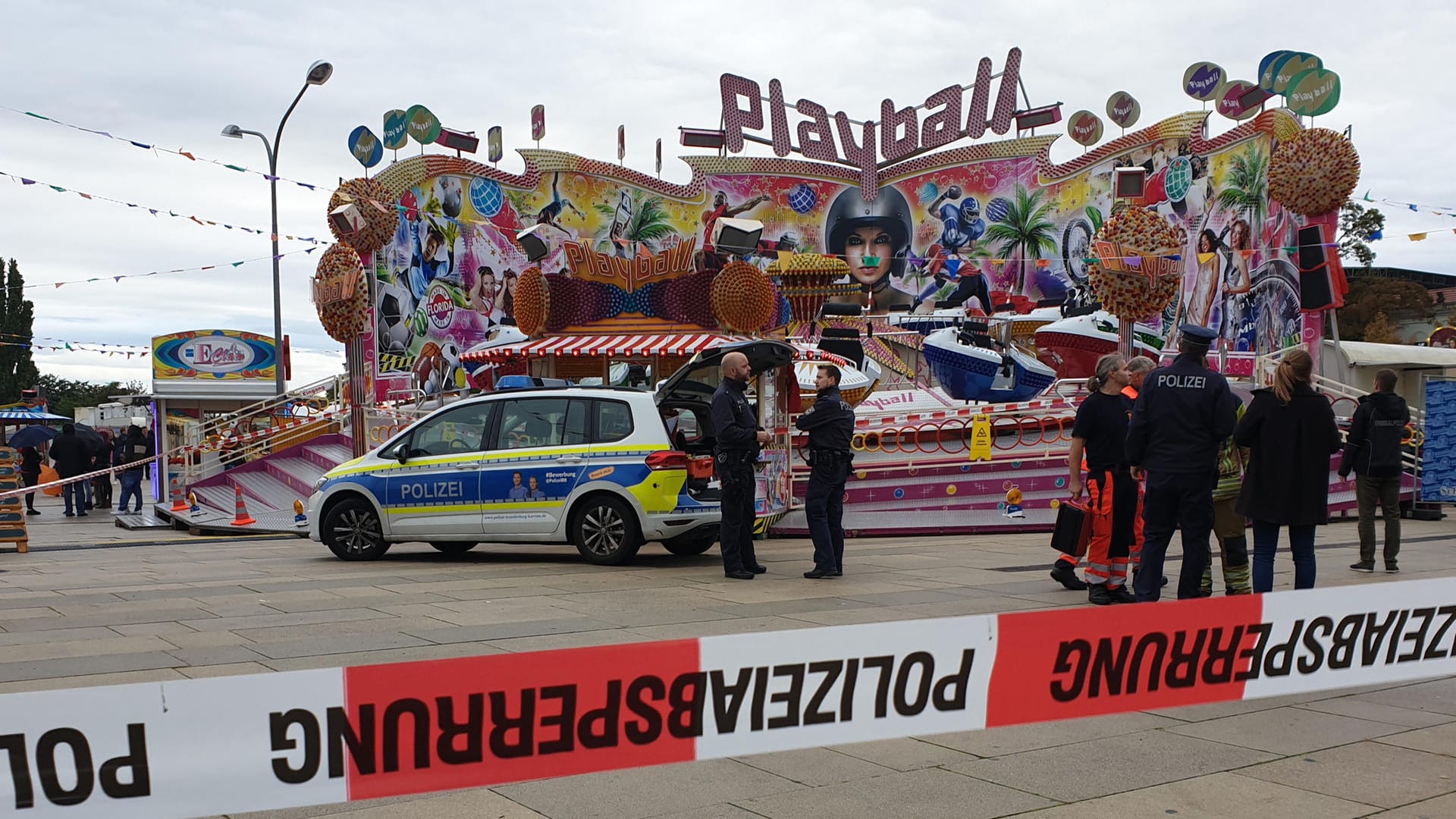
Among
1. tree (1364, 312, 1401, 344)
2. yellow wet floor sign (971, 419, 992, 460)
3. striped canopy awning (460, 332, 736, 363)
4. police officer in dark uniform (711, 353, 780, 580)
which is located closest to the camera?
police officer in dark uniform (711, 353, 780, 580)

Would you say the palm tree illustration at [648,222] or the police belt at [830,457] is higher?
the palm tree illustration at [648,222]

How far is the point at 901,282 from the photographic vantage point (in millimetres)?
53062

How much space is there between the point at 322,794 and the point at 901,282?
5103 cm

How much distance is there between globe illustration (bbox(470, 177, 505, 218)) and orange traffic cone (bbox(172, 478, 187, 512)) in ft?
98.3

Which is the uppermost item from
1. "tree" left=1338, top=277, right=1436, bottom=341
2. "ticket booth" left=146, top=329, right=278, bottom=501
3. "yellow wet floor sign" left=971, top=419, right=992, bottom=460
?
"tree" left=1338, top=277, right=1436, bottom=341

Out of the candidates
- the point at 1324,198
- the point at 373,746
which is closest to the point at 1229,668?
the point at 373,746

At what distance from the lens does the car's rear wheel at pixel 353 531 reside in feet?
39.1

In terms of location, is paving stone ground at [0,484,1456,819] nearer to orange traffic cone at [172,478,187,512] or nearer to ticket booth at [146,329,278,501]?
orange traffic cone at [172,478,187,512]

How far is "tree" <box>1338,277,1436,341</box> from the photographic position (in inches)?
2009

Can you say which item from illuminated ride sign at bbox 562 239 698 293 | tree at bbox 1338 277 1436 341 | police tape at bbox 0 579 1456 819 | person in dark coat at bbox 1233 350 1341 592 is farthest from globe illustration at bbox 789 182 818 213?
police tape at bbox 0 579 1456 819

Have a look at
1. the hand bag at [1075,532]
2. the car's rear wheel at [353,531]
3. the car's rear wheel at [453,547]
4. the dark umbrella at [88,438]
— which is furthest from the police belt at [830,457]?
the dark umbrella at [88,438]

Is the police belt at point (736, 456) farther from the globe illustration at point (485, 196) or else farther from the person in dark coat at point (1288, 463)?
the globe illustration at point (485, 196)

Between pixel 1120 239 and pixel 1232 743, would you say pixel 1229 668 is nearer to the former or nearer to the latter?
pixel 1232 743

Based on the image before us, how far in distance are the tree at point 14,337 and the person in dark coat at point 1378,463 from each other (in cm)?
5585
